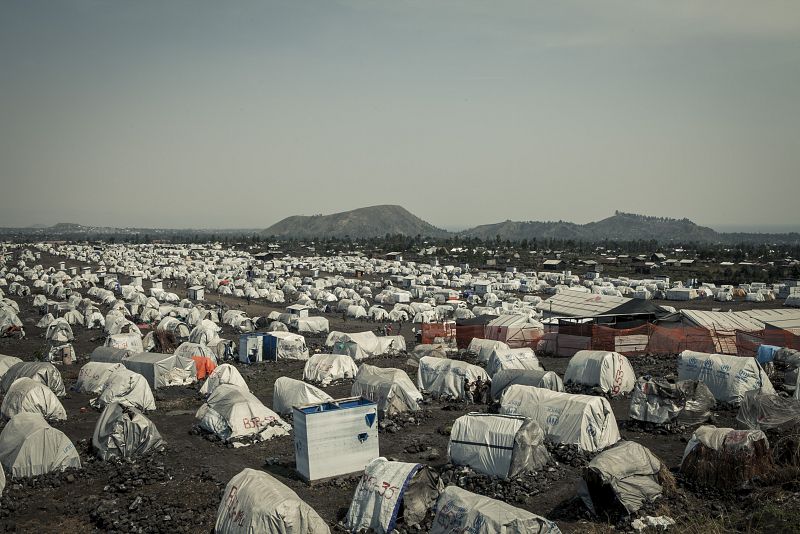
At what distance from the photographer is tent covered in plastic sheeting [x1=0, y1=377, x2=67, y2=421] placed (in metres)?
22.1

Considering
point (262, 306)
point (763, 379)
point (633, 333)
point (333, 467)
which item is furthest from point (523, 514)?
point (262, 306)

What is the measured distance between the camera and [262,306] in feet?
209

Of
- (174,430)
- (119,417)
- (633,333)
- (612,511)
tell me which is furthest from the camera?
(633,333)

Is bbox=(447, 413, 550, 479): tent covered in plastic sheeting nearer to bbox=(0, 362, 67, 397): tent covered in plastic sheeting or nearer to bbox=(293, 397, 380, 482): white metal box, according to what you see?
bbox=(293, 397, 380, 482): white metal box

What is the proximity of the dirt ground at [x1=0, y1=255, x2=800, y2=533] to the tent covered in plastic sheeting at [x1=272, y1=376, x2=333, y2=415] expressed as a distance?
222cm

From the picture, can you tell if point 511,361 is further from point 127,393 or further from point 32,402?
point 32,402

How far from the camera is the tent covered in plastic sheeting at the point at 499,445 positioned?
15.5 meters

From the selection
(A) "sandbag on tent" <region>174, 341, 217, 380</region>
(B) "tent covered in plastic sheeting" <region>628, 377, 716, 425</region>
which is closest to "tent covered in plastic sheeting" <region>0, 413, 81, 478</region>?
(A) "sandbag on tent" <region>174, 341, 217, 380</region>

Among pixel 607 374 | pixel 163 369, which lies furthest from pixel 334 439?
pixel 163 369

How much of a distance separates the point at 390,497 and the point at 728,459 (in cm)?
795

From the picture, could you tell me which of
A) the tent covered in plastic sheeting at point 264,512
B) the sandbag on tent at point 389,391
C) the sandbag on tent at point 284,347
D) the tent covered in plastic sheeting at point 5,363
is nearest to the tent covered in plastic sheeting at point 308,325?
the sandbag on tent at point 284,347

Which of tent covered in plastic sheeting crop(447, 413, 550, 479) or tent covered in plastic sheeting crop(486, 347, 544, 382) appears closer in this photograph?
tent covered in plastic sheeting crop(447, 413, 550, 479)

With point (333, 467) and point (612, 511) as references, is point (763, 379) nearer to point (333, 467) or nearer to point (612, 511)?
point (612, 511)

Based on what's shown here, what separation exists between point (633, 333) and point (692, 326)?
4.37 m
